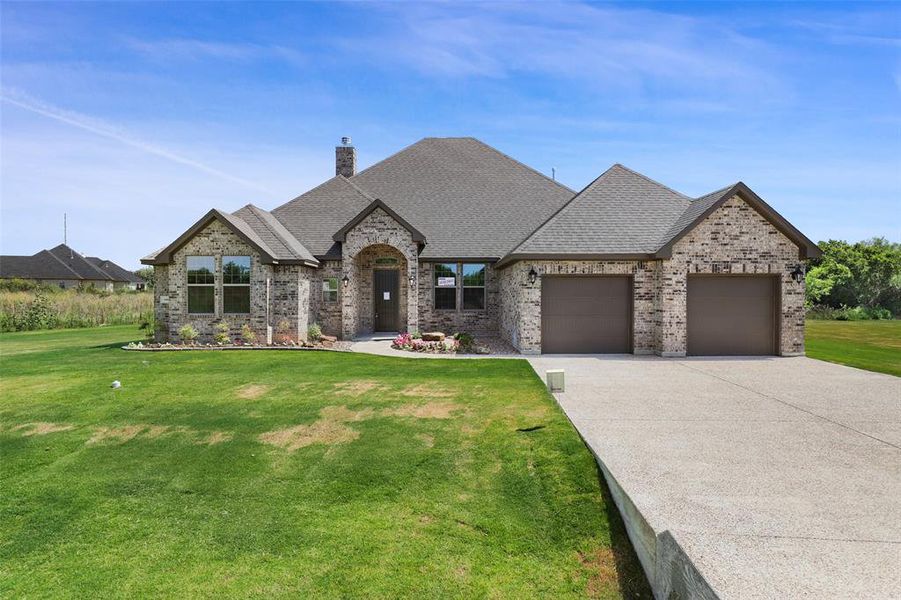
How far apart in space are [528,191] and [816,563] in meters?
20.3

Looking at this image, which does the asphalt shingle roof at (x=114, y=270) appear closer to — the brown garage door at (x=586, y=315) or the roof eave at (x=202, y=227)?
the roof eave at (x=202, y=227)

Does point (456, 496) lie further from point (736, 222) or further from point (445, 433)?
point (736, 222)

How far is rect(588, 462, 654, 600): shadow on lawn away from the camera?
4086 mm

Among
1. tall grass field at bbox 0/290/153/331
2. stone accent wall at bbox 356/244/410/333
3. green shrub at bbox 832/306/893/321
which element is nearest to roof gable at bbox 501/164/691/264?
stone accent wall at bbox 356/244/410/333

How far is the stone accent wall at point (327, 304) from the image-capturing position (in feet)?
63.5

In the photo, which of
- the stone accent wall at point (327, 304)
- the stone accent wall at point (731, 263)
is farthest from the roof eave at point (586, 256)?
the stone accent wall at point (327, 304)

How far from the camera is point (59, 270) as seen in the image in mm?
54594

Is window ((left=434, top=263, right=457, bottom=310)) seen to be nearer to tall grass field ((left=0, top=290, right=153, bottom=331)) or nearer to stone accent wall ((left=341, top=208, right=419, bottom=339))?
stone accent wall ((left=341, top=208, right=419, bottom=339))

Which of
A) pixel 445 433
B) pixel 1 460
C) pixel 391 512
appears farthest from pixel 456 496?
pixel 1 460

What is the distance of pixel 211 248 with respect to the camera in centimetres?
1703

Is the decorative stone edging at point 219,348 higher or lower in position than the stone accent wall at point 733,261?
lower

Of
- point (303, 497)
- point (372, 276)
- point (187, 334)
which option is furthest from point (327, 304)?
point (303, 497)

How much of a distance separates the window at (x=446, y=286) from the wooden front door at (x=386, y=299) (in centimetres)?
187

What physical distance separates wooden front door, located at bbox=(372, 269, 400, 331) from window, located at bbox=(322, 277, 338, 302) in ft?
5.58
